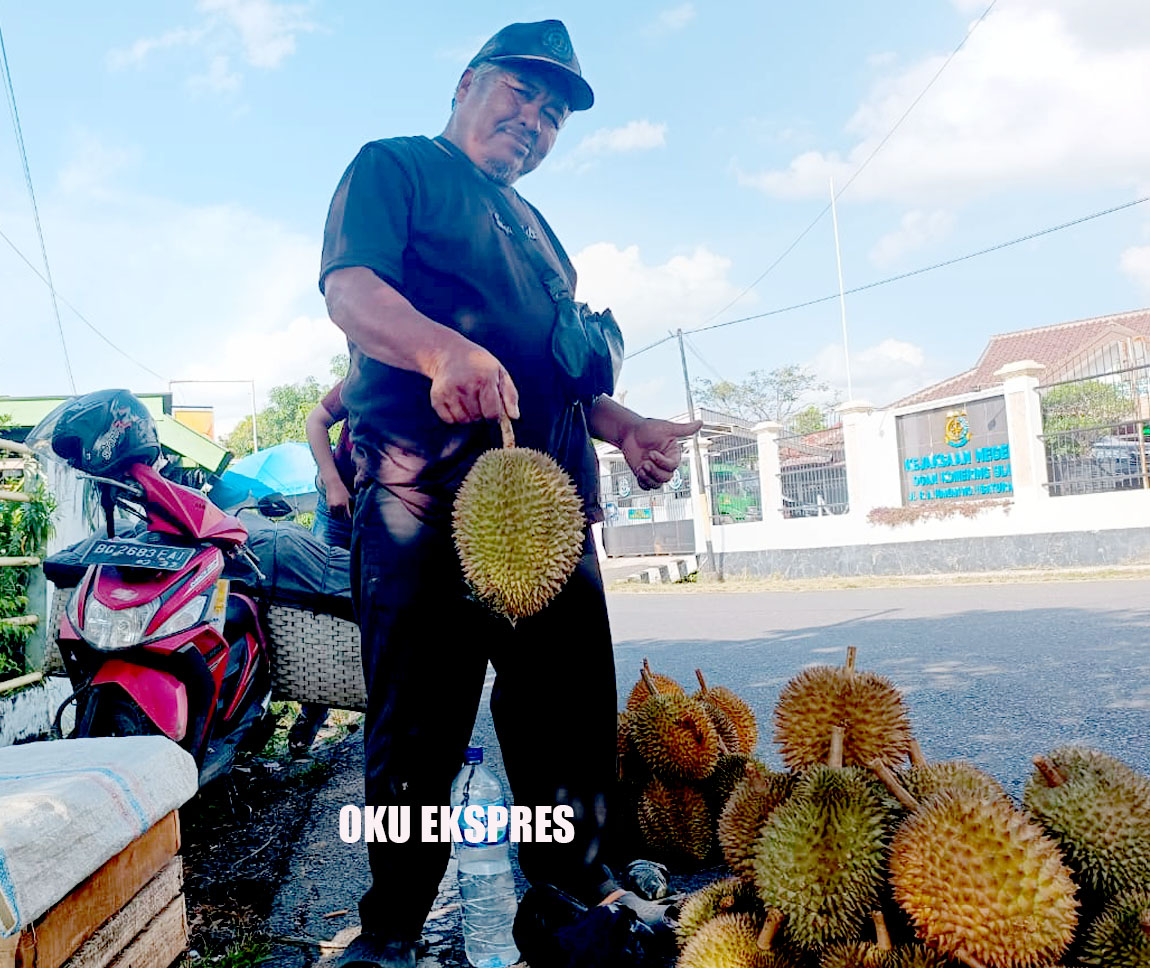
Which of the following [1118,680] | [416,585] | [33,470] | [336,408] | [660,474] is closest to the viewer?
[416,585]

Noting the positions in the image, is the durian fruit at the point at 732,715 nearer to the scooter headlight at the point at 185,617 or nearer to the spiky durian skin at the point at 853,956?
the spiky durian skin at the point at 853,956

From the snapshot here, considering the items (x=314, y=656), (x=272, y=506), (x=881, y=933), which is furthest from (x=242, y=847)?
(x=881, y=933)

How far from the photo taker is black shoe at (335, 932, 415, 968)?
1856mm

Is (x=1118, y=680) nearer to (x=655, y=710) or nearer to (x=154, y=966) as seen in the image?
(x=655, y=710)

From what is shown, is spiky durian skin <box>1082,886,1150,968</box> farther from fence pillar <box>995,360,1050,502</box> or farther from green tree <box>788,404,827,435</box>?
green tree <box>788,404,827,435</box>

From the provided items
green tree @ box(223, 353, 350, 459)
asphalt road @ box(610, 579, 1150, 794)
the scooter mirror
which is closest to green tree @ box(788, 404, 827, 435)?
green tree @ box(223, 353, 350, 459)

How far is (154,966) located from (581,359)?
1491 mm

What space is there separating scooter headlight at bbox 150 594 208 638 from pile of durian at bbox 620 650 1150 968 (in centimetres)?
171

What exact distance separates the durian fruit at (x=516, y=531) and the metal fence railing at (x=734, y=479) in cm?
1750

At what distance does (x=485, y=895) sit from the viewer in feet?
7.64

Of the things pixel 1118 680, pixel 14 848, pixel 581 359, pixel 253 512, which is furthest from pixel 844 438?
pixel 14 848

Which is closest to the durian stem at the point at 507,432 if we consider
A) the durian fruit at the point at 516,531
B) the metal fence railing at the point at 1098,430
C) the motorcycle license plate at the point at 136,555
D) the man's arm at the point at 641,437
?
the durian fruit at the point at 516,531

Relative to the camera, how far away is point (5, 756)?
5.63 feet

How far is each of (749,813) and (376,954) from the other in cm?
86
